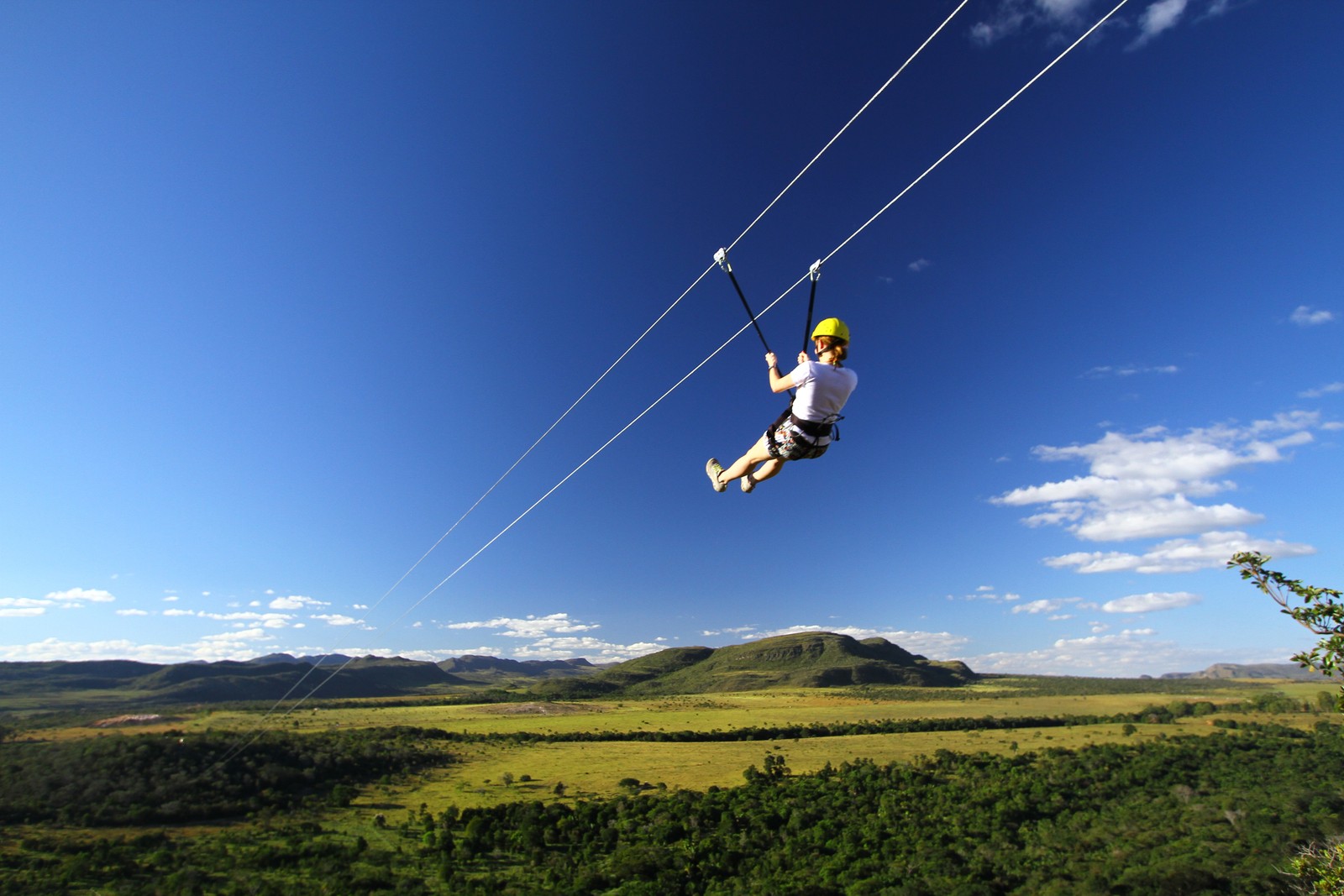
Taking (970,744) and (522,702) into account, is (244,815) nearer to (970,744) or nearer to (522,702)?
(970,744)

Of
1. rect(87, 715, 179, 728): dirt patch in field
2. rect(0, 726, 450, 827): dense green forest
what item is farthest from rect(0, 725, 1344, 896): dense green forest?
rect(87, 715, 179, 728): dirt patch in field

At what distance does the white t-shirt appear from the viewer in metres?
7.47

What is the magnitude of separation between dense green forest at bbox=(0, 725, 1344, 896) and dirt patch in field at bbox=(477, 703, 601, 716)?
51.3 meters

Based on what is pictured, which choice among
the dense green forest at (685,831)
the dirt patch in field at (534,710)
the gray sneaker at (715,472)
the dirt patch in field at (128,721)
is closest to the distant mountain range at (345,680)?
the dirt patch in field at (534,710)

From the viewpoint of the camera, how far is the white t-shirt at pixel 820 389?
7469mm

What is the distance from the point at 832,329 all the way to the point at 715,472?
12.6 ft

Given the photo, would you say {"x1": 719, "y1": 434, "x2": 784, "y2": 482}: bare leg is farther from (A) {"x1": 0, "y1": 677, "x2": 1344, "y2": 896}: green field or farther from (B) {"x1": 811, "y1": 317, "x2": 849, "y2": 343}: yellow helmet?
(A) {"x1": 0, "y1": 677, "x2": 1344, "y2": 896}: green field

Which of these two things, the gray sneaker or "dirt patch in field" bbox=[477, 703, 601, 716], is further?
"dirt patch in field" bbox=[477, 703, 601, 716]

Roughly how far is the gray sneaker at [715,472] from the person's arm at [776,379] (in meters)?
2.80

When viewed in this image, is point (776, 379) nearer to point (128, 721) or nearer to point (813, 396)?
point (813, 396)

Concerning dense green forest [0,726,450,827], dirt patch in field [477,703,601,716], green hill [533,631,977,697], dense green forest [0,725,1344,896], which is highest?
green hill [533,631,977,697]

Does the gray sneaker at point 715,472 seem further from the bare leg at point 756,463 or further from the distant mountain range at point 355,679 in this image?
the distant mountain range at point 355,679

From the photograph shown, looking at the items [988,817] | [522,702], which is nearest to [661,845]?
[988,817]

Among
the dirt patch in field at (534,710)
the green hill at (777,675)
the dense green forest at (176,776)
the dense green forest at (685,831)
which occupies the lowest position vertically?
the dense green forest at (685,831)
